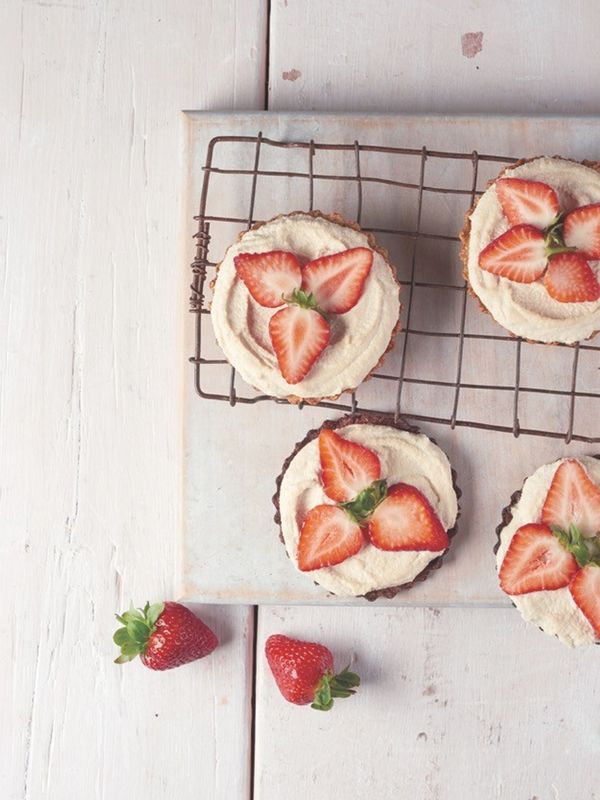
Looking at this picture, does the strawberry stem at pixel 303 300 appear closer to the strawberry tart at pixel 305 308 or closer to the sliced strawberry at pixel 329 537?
the strawberry tart at pixel 305 308

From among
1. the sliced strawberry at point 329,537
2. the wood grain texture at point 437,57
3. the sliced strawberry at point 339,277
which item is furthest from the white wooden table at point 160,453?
the sliced strawberry at point 339,277

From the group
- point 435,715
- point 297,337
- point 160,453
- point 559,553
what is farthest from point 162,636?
point 559,553

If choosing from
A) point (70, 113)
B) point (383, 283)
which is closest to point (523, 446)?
point (383, 283)

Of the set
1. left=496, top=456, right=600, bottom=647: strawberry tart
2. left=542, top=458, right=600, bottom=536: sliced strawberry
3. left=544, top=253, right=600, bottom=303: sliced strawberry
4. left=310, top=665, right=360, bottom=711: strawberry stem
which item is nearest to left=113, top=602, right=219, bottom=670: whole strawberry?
left=310, top=665, right=360, bottom=711: strawberry stem

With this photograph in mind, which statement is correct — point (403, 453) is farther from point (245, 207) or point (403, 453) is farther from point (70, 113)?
point (70, 113)

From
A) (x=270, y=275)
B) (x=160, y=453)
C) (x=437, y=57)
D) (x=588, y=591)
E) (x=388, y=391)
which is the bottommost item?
(x=588, y=591)

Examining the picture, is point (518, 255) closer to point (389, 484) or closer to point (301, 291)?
point (301, 291)
